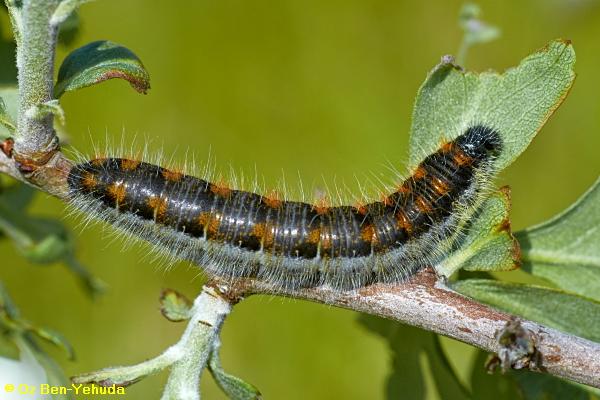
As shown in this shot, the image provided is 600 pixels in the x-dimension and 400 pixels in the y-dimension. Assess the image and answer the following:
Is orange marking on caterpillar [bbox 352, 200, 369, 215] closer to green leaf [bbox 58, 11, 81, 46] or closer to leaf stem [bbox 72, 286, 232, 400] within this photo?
leaf stem [bbox 72, 286, 232, 400]

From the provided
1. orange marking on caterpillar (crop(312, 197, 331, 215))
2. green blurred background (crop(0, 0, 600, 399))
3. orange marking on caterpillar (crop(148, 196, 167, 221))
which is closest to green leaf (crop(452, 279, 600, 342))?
orange marking on caterpillar (crop(312, 197, 331, 215))

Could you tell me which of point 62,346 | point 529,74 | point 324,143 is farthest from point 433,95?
point 324,143

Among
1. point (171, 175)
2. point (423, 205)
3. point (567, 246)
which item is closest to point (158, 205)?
point (171, 175)

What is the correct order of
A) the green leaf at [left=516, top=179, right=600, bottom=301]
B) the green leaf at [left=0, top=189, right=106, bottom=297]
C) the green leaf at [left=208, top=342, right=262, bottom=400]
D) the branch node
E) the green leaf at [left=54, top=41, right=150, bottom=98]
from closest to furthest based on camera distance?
the branch node
the green leaf at [left=54, top=41, right=150, bottom=98]
the green leaf at [left=208, top=342, right=262, bottom=400]
the green leaf at [left=516, top=179, right=600, bottom=301]
the green leaf at [left=0, top=189, right=106, bottom=297]

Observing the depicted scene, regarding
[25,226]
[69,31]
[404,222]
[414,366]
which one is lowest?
[414,366]

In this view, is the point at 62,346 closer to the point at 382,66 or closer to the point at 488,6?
the point at 382,66

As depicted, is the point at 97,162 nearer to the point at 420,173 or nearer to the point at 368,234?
the point at 368,234
